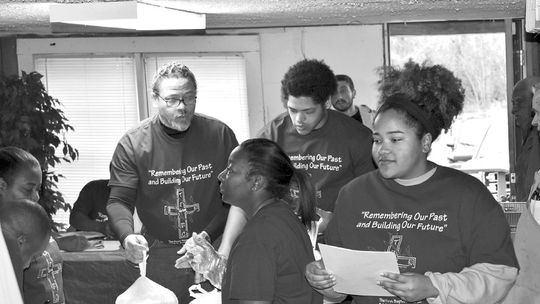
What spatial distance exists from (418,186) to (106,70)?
5.79 m

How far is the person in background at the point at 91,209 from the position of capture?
20.5ft

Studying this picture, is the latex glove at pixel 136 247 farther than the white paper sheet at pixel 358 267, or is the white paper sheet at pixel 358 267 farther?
the latex glove at pixel 136 247

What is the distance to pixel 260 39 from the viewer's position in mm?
Result: 8055

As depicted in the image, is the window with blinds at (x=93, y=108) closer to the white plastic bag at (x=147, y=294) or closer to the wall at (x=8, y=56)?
the wall at (x=8, y=56)

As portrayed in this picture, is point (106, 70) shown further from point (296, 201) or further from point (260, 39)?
point (296, 201)

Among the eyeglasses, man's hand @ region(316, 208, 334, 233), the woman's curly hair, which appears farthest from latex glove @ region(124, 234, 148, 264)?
the woman's curly hair

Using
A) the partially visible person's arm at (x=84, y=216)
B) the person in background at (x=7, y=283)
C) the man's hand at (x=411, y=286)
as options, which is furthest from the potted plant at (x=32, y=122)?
the person in background at (x=7, y=283)

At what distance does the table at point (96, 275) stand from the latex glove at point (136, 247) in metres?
1.08

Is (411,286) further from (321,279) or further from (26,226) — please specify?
(26,226)

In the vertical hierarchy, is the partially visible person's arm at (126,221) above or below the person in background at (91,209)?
above

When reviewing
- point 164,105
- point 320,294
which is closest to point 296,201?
point 320,294

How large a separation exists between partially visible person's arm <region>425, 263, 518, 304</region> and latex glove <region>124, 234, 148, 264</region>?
163 centimetres

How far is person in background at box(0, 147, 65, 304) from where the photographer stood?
3.59 metres

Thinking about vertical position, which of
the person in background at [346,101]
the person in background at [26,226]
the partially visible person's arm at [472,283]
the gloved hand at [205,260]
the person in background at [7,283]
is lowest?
the gloved hand at [205,260]
